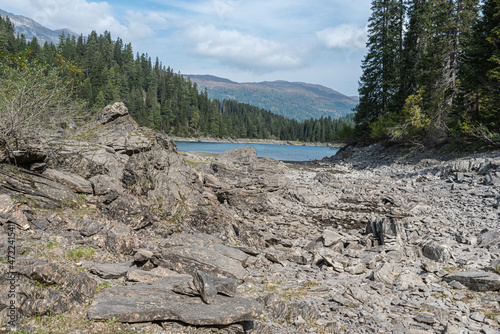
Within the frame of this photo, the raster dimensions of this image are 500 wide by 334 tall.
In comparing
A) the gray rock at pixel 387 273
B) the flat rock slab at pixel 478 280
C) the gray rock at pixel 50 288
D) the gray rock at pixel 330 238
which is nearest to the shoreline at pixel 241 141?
the gray rock at pixel 330 238

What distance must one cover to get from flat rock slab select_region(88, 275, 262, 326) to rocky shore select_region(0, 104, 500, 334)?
0.08ft

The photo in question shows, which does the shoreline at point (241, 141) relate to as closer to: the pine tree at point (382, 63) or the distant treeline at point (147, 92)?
the distant treeline at point (147, 92)

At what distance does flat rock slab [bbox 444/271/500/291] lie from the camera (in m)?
8.66

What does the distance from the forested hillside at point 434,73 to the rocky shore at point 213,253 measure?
10.5 metres

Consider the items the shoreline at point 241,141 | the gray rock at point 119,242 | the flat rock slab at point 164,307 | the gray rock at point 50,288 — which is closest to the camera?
the gray rock at point 50,288

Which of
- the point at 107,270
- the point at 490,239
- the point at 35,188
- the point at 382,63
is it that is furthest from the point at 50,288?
the point at 382,63

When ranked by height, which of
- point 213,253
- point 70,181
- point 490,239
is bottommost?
point 213,253

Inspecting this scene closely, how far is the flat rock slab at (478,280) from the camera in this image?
341 inches

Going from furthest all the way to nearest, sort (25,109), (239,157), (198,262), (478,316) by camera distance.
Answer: (239,157)
(25,109)
(198,262)
(478,316)

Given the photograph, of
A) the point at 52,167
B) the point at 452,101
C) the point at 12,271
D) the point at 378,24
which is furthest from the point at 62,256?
the point at 378,24

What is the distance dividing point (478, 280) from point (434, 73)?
34.8 metres

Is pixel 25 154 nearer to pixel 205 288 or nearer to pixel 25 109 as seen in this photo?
pixel 25 109

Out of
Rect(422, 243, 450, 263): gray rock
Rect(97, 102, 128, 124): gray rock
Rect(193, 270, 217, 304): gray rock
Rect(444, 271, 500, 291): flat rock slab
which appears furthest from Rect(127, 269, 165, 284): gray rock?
Rect(97, 102, 128, 124): gray rock

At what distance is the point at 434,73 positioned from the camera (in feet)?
118
